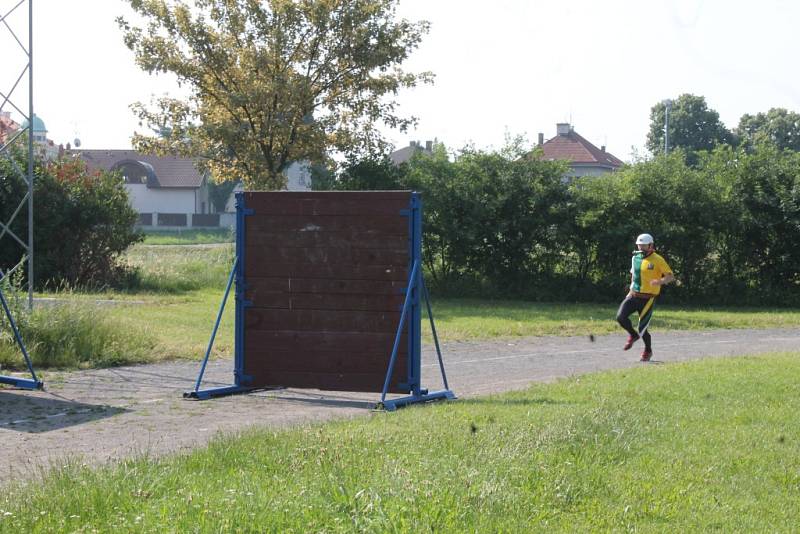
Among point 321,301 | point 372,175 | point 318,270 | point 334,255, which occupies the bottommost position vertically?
point 321,301

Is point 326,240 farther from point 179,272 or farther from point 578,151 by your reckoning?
point 578,151

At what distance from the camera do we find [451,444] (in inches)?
301

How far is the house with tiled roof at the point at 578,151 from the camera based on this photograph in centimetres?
8656

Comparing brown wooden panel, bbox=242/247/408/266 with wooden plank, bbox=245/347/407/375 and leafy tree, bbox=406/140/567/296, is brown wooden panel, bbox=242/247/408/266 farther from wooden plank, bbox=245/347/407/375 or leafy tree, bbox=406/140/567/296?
leafy tree, bbox=406/140/567/296

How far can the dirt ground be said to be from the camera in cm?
839

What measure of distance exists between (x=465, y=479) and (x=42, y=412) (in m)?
5.57

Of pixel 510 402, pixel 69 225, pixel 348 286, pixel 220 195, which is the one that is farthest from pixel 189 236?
pixel 510 402

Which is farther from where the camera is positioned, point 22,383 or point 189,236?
point 189,236

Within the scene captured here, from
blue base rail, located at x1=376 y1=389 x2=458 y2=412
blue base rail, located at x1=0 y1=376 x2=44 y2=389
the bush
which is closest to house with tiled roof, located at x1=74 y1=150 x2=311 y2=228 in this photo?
the bush

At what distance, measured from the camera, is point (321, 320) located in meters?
11.6

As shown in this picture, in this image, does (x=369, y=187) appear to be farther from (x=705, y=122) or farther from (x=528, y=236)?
(x=705, y=122)

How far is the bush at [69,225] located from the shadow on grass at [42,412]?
15.7m

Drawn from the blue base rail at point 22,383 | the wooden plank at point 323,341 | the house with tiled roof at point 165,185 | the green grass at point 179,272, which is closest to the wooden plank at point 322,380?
the wooden plank at point 323,341

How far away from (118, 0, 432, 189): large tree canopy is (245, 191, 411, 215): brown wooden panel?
49.3 feet
